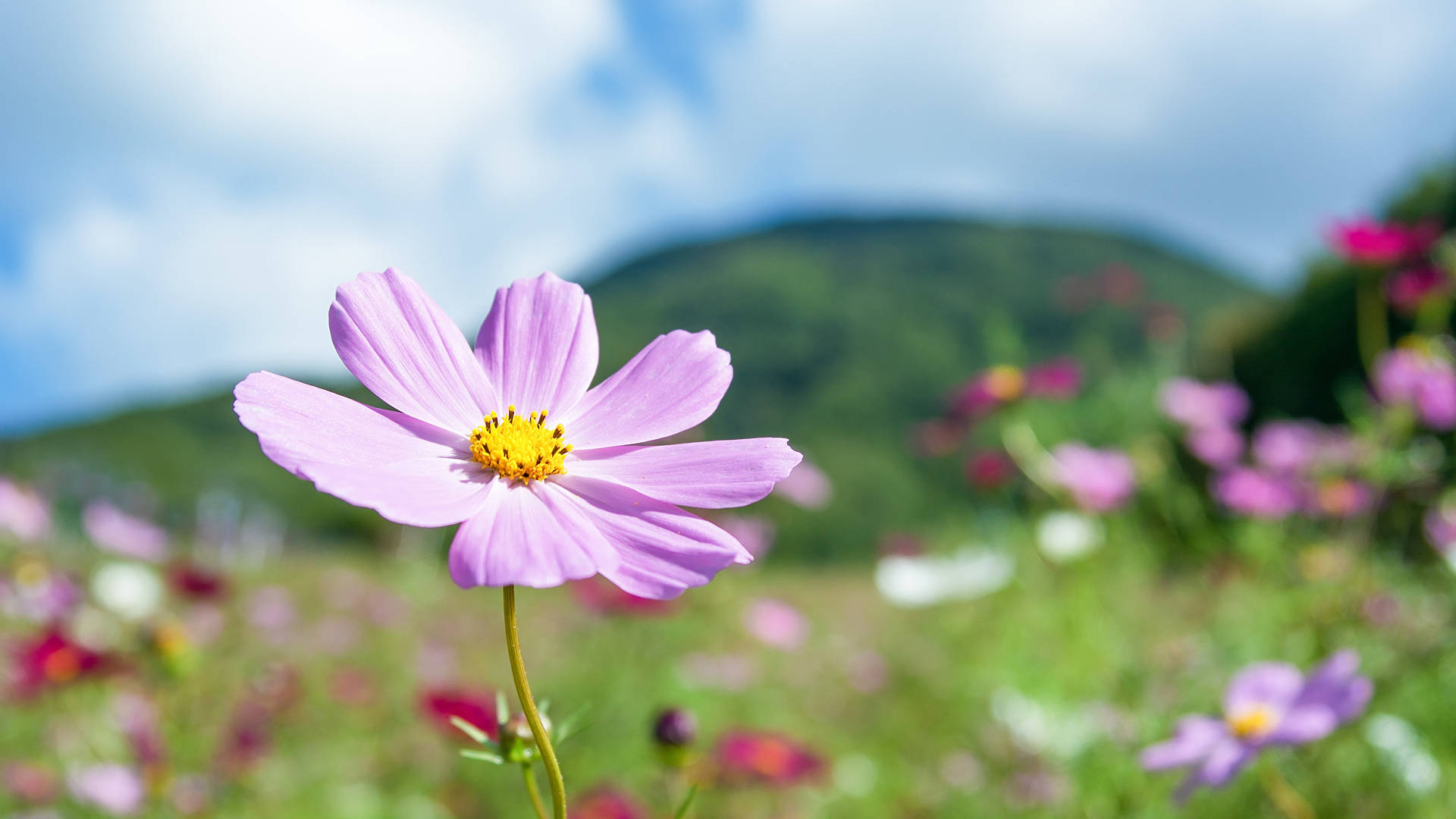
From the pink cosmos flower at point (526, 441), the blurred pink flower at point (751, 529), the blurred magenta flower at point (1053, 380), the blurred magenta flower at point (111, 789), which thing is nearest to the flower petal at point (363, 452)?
the pink cosmos flower at point (526, 441)

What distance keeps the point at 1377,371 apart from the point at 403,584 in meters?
3.63

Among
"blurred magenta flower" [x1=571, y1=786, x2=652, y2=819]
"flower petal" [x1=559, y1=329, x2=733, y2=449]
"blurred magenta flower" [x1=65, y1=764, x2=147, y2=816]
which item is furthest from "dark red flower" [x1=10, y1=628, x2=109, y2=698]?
"flower petal" [x1=559, y1=329, x2=733, y2=449]

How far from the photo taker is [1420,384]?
4.84 ft

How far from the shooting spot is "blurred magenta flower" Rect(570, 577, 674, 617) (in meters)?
1.81

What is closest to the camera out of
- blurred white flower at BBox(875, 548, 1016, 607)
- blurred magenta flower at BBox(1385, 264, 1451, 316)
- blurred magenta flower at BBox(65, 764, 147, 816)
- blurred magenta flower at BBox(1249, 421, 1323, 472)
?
blurred magenta flower at BBox(65, 764, 147, 816)

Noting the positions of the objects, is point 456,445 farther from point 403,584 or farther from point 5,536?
point 403,584

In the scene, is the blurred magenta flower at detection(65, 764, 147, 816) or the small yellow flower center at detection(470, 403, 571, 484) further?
the blurred magenta flower at detection(65, 764, 147, 816)

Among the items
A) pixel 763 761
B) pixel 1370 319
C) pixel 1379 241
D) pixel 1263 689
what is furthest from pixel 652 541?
pixel 1370 319

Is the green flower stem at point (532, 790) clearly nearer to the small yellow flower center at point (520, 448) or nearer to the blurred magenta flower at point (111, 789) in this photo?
the small yellow flower center at point (520, 448)

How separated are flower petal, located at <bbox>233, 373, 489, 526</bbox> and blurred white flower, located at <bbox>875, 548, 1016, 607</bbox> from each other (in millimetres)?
2110

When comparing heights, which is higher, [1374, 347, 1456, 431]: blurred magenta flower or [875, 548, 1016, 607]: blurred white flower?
[875, 548, 1016, 607]: blurred white flower

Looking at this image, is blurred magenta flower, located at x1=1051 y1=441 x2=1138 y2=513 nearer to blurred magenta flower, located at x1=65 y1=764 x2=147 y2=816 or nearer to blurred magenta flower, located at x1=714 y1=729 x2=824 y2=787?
blurred magenta flower, located at x1=714 y1=729 x2=824 y2=787

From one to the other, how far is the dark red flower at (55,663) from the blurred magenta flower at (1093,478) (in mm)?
1542

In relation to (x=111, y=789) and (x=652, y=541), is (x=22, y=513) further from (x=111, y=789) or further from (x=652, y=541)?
(x=652, y=541)
